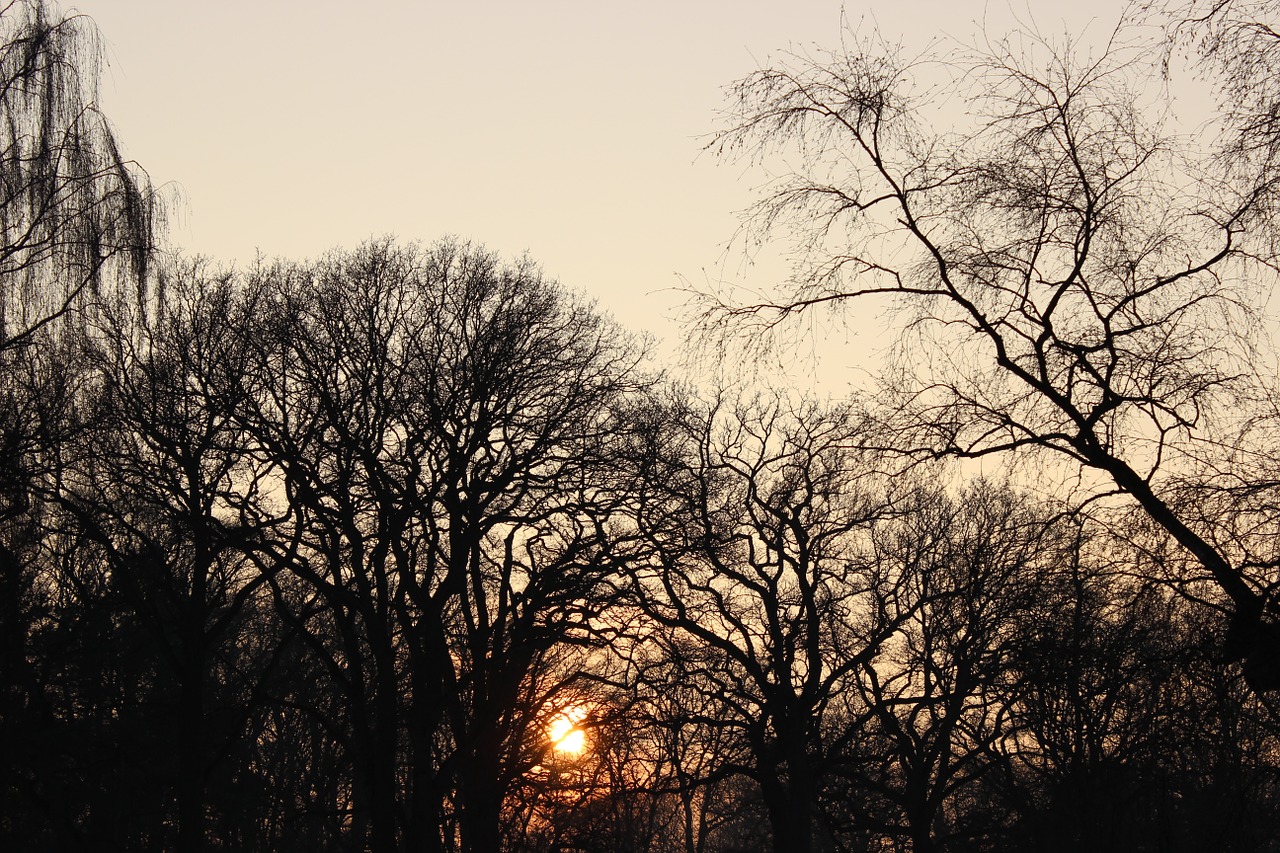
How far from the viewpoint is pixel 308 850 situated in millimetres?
38812

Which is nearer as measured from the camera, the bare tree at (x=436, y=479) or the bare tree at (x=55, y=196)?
the bare tree at (x=55, y=196)

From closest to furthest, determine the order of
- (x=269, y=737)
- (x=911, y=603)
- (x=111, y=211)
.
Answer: (x=111, y=211), (x=911, y=603), (x=269, y=737)

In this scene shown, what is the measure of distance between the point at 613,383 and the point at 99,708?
10.6 meters

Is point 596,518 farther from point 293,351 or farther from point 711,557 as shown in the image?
point 293,351

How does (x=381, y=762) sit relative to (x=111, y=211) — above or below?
below

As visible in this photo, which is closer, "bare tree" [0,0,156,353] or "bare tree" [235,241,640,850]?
"bare tree" [0,0,156,353]

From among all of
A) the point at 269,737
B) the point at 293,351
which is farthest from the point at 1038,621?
the point at 269,737

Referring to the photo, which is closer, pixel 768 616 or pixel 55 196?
pixel 55 196

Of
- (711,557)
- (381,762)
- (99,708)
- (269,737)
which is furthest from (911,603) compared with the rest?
(269,737)

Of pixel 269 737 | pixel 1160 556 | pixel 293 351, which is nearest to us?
pixel 1160 556

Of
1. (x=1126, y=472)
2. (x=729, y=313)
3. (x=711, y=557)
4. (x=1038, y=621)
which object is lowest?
(x=1038, y=621)

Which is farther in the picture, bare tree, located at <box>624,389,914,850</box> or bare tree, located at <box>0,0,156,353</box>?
bare tree, located at <box>624,389,914,850</box>

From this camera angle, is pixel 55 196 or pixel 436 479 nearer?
pixel 55 196

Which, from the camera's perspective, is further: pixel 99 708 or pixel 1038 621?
pixel 99 708
